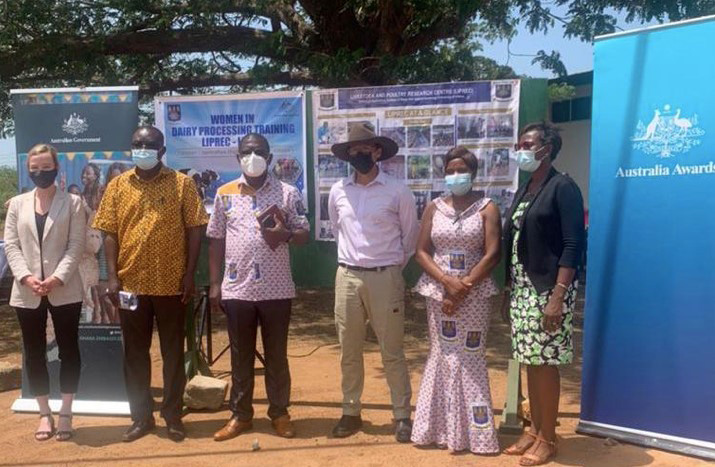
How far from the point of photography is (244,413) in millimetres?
4574

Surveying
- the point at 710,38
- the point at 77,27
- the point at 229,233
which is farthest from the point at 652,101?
the point at 77,27

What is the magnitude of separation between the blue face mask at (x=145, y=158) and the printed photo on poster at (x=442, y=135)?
7.96 feet

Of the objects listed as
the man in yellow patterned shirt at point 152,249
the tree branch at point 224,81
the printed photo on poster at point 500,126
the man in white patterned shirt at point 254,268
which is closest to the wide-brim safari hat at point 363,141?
the man in white patterned shirt at point 254,268

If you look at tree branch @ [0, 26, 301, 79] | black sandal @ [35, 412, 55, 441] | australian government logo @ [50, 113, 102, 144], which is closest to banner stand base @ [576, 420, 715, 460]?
black sandal @ [35, 412, 55, 441]

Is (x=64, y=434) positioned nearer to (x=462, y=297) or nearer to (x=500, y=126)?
(x=462, y=297)

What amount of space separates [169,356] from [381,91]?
281 cm

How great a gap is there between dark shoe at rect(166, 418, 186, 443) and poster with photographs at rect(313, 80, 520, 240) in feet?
8.44

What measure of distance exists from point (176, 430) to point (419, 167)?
112 inches

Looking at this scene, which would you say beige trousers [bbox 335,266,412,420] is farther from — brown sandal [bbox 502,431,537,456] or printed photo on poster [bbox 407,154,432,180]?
printed photo on poster [bbox 407,154,432,180]

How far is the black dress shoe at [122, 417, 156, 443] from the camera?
455 centimetres

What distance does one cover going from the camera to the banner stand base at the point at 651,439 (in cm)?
399

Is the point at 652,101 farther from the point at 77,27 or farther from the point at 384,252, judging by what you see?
the point at 77,27

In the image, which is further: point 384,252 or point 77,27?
point 77,27

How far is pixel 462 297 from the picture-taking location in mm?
4039
